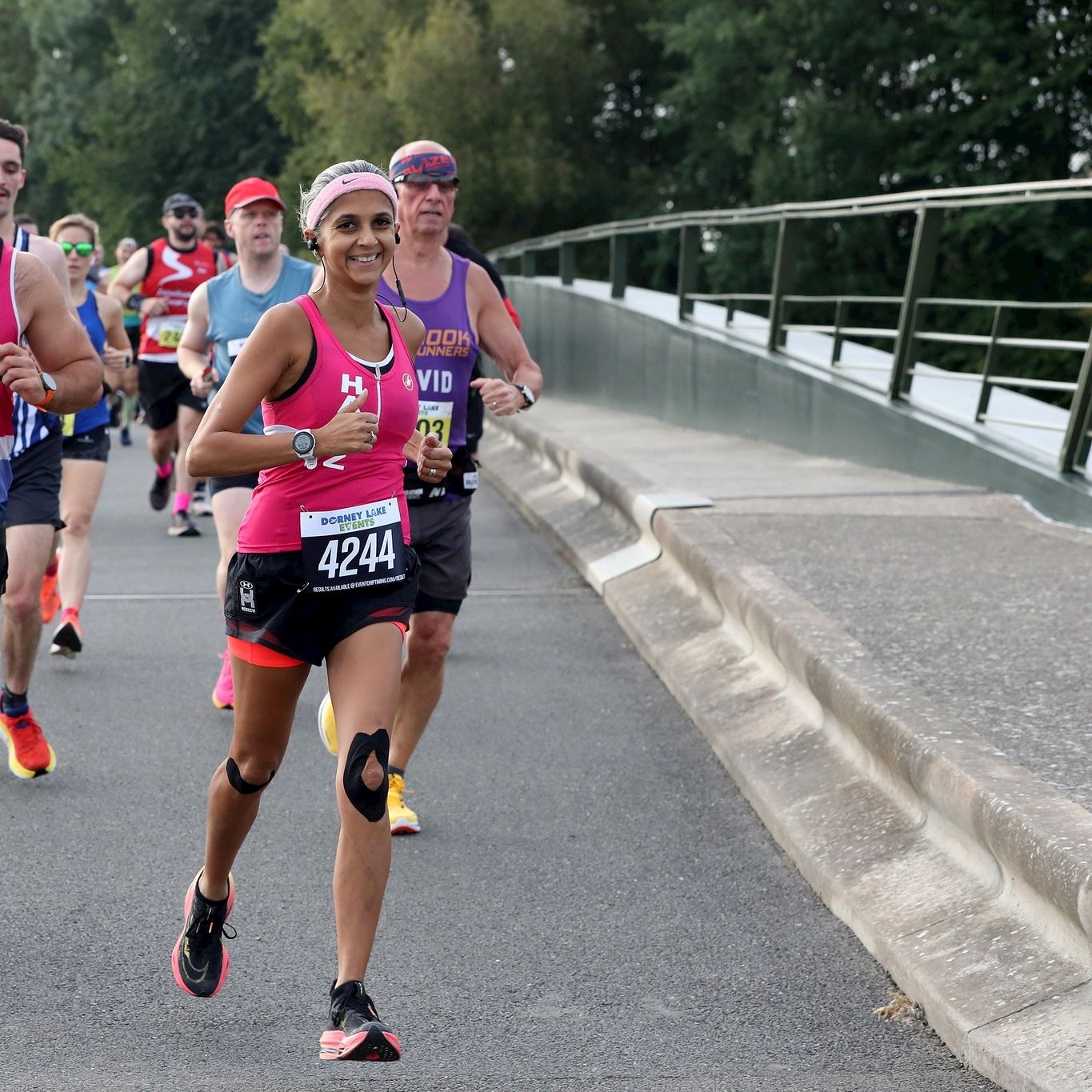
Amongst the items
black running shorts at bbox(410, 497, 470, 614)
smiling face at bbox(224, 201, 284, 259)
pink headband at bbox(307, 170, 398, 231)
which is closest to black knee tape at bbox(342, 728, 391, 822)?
pink headband at bbox(307, 170, 398, 231)

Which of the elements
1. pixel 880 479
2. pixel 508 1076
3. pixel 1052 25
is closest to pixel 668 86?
pixel 1052 25

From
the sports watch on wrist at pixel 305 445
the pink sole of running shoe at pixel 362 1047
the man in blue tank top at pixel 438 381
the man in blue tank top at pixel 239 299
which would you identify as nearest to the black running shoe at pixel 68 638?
the man in blue tank top at pixel 239 299

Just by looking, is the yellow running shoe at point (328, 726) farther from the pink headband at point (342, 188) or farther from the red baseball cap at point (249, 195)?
the red baseball cap at point (249, 195)

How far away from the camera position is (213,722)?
7.16 m

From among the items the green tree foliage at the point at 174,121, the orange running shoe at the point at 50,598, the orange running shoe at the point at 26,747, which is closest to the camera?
the orange running shoe at the point at 26,747

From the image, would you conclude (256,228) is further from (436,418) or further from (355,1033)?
(355,1033)

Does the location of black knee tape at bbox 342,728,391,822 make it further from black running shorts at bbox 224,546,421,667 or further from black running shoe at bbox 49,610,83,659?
black running shoe at bbox 49,610,83,659

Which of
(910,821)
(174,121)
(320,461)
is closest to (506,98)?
(174,121)

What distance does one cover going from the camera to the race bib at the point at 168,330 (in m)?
12.0

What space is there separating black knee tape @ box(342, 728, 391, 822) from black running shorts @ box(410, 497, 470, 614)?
1854mm

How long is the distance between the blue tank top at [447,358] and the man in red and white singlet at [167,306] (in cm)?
610

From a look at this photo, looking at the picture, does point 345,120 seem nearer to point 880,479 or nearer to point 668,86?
point 668,86

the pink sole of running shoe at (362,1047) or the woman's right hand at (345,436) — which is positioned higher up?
the woman's right hand at (345,436)

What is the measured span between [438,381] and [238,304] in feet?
5.47
